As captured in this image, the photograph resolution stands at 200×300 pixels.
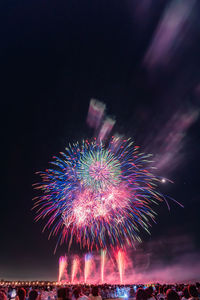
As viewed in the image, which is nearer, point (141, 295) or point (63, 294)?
point (63, 294)

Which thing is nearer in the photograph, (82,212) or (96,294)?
(96,294)

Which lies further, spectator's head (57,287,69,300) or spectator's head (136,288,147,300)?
spectator's head (136,288,147,300)

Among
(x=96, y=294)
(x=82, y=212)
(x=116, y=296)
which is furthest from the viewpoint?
(x=116, y=296)

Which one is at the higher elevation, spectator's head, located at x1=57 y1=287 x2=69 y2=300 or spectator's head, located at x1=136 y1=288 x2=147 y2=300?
spectator's head, located at x1=57 y1=287 x2=69 y2=300

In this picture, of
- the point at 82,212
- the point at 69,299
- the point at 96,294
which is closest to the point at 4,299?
the point at 69,299

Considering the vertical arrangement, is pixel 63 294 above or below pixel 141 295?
above

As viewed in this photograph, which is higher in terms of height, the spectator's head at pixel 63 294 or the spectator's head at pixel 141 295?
the spectator's head at pixel 63 294

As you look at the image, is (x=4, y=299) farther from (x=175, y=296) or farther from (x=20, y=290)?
(x=175, y=296)

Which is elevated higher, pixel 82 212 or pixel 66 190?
pixel 66 190

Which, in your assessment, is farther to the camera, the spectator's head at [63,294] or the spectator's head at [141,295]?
the spectator's head at [141,295]

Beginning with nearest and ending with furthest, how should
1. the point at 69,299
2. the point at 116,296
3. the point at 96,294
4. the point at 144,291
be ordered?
1. the point at 69,299
2. the point at 144,291
3. the point at 96,294
4. the point at 116,296

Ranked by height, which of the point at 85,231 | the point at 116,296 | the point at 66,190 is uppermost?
the point at 66,190
